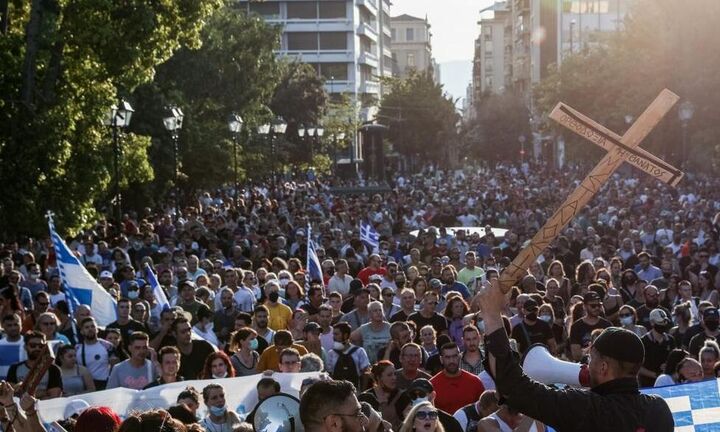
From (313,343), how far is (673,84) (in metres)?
41.3

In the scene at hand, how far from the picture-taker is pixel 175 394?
982cm

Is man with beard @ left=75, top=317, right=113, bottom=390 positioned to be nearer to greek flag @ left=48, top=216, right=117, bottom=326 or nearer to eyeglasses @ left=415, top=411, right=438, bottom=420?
greek flag @ left=48, top=216, right=117, bottom=326

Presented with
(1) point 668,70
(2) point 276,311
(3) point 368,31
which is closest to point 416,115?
(3) point 368,31

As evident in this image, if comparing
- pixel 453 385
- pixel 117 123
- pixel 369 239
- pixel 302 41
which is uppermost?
pixel 302 41

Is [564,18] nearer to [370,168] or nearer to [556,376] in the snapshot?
[370,168]

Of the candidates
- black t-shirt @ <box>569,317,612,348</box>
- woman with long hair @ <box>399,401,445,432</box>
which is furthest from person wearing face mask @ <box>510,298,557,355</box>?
woman with long hair @ <box>399,401,445,432</box>

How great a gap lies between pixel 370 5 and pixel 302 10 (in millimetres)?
17626

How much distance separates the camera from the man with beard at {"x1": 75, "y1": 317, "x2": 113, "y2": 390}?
11.7 metres

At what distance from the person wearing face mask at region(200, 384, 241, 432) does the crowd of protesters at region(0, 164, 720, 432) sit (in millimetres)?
14

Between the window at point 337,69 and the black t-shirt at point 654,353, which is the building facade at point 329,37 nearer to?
the window at point 337,69

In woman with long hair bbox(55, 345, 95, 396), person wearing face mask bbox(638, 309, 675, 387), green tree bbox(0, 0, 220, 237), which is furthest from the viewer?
green tree bbox(0, 0, 220, 237)

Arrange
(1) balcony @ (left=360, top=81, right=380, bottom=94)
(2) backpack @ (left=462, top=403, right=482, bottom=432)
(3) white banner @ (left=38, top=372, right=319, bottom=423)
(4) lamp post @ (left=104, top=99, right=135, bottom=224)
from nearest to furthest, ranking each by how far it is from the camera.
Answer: (2) backpack @ (left=462, top=403, right=482, bottom=432)
(3) white banner @ (left=38, top=372, right=319, bottom=423)
(4) lamp post @ (left=104, top=99, right=135, bottom=224)
(1) balcony @ (left=360, top=81, right=380, bottom=94)

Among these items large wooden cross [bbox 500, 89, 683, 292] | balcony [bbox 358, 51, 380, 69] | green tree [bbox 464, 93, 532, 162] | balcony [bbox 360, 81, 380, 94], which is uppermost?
balcony [bbox 358, 51, 380, 69]

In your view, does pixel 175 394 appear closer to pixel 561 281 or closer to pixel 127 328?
pixel 127 328
